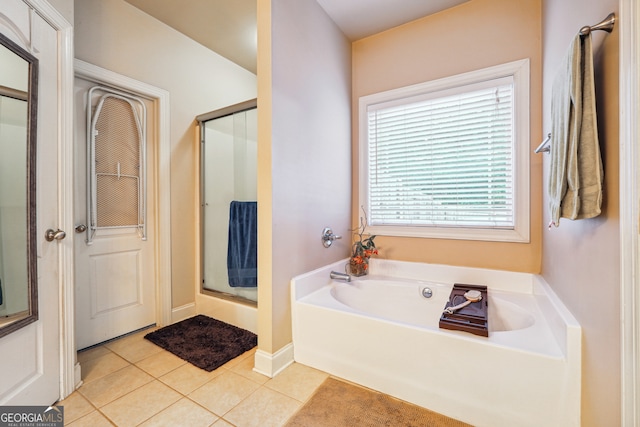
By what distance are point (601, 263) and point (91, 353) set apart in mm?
2881

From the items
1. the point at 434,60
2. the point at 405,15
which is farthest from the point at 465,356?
the point at 405,15

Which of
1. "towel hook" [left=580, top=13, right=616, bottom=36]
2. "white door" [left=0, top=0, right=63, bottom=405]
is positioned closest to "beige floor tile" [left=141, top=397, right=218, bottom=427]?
"white door" [left=0, top=0, right=63, bottom=405]

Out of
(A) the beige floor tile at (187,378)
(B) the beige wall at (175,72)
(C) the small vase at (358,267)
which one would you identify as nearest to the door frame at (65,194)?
(A) the beige floor tile at (187,378)

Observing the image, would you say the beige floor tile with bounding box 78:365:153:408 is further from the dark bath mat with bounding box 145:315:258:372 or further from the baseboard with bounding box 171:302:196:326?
the baseboard with bounding box 171:302:196:326

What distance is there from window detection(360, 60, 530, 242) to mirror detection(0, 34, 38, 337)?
2.16 meters

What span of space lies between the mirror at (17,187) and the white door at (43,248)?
0.04m

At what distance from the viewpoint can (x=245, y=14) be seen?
237cm

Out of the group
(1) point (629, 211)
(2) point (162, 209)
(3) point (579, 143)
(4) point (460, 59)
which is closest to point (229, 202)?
(2) point (162, 209)

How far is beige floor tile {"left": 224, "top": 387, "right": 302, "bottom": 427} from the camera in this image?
1340 mm

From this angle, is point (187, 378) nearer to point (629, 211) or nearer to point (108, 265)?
point (108, 265)

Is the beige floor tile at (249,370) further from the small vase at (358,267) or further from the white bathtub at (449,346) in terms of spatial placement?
the small vase at (358,267)

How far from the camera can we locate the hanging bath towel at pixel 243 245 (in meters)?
2.36

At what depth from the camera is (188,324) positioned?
245cm

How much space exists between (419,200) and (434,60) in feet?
3.70
